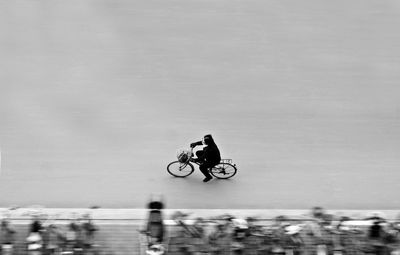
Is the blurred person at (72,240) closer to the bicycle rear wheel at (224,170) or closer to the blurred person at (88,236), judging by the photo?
the blurred person at (88,236)

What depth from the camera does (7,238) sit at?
700 cm

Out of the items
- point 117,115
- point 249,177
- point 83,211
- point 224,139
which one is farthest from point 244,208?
point 117,115

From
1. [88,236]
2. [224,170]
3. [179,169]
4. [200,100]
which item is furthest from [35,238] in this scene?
[200,100]

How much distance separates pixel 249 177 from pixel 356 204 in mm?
1898

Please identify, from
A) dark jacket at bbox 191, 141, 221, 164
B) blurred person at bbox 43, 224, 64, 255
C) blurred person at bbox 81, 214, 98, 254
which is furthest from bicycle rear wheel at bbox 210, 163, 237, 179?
blurred person at bbox 43, 224, 64, 255

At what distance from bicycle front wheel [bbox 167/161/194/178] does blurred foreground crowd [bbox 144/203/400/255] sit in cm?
203

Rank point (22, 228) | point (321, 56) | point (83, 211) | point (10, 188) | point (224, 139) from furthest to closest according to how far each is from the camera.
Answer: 1. point (321, 56)
2. point (224, 139)
3. point (10, 188)
4. point (83, 211)
5. point (22, 228)

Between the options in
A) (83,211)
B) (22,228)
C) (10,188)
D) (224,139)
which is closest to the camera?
(22,228)

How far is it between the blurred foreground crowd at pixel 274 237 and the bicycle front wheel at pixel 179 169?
2029mm

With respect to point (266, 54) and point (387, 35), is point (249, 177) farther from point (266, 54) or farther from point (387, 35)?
point (387, 35)

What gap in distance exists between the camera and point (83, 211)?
828cm

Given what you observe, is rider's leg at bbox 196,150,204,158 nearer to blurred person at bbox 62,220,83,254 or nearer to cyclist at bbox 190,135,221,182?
cyclist at bbox 190,135,221,182

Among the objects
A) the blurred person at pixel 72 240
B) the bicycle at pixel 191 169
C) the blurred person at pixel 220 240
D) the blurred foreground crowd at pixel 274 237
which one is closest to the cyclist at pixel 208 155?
the bicycle at pixel 191 169

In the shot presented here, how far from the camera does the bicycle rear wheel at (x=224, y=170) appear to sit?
9368 millimetres
